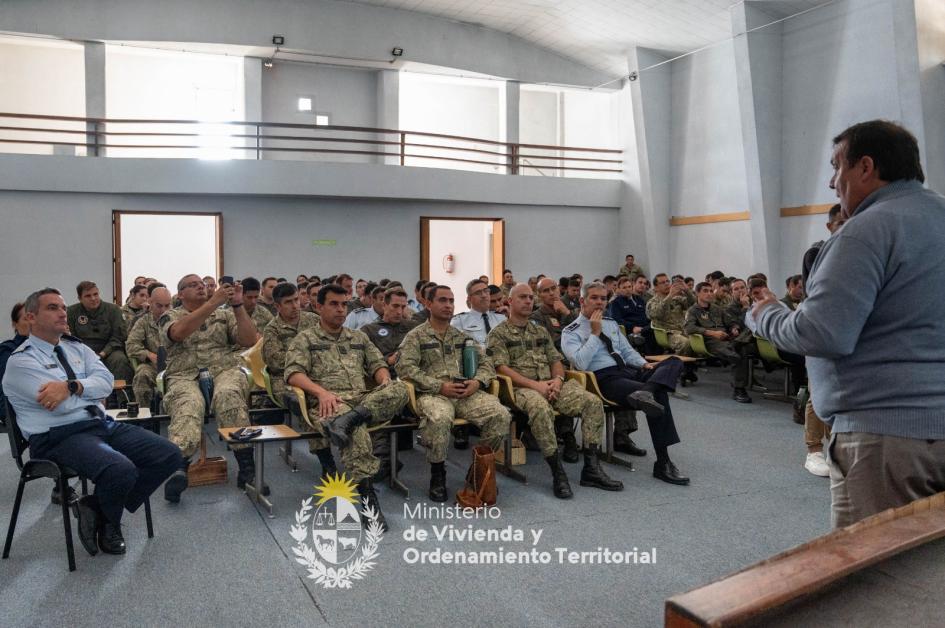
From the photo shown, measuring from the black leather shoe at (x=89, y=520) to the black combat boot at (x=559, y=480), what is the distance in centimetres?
235

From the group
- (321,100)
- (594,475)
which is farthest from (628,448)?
(321,100)

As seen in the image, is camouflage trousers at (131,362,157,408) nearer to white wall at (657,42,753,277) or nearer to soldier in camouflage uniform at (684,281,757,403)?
soldier in camouflage uniform at (684,281,757,403)

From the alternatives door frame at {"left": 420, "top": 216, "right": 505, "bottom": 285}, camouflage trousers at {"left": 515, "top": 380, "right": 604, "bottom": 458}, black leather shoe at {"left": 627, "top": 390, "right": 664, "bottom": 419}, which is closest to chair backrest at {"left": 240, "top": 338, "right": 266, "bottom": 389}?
camouflage trousers at {"left": 515, "top": 380, "right": 604, "bottom": 458}

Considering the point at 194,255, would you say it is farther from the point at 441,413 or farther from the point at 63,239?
the point at 441,413

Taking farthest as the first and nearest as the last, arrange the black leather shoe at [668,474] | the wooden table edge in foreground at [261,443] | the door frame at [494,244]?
1. the door frame at [494,244]
2. the black leather shoe at [668,474]
3. the wooden table edge in foreground at [261,443]

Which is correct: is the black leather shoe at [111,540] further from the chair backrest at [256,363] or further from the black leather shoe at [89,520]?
the chair backrest at [256,363]

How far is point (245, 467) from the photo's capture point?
4312 millimetres

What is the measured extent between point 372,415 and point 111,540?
1392mm

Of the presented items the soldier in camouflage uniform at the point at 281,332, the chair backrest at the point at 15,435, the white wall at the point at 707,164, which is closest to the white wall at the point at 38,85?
the soldier in camouflage uniform at the point at 281,332

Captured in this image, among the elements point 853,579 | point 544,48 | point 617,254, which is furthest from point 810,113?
point 853,579

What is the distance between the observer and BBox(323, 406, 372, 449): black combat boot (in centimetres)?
374

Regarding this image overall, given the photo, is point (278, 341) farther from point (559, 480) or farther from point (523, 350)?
point (559, 480)

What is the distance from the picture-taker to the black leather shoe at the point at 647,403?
4.36 meters

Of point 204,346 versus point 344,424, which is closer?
point 344,424
